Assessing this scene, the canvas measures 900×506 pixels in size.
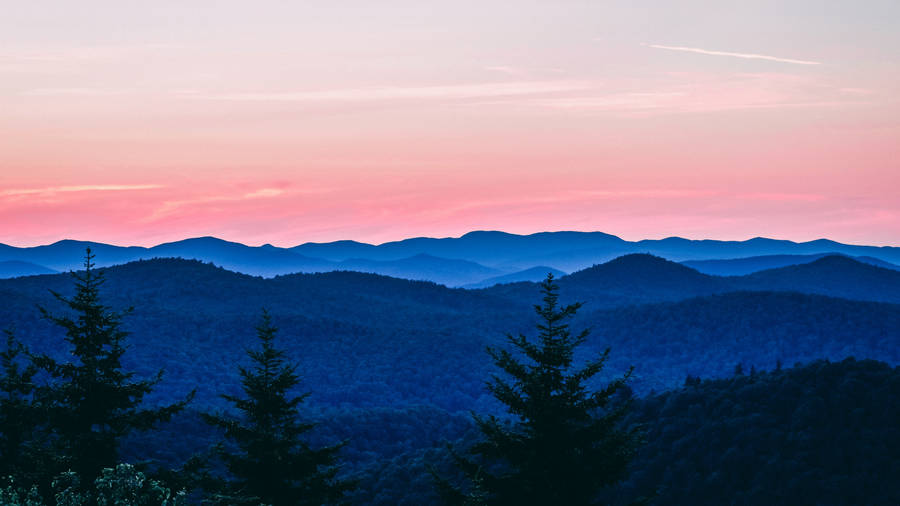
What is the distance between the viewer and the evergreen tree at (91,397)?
1092 inches

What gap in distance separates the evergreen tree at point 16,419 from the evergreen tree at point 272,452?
5.37 meters

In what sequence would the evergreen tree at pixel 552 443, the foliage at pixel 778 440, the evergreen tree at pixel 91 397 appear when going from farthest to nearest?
the foliage at pixel 778 440 < the evergreen tree at pixel 91 397 < the evergreen tree at pixel 552 443

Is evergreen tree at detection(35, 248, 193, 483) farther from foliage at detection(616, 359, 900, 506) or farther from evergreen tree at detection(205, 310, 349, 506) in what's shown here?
foliage at detection(616, 359, 900, 506)

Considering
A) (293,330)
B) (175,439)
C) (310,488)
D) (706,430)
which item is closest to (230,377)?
(293,330)

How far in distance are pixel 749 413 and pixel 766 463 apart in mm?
10824

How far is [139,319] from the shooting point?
192875mm

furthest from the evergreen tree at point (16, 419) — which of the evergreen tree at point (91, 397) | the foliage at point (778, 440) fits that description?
the foliage at point (778, 440)

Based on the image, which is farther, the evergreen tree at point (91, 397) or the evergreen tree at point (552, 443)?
the evergreen tree at point (91, 397)

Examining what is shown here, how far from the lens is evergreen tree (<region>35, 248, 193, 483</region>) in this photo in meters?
27.7

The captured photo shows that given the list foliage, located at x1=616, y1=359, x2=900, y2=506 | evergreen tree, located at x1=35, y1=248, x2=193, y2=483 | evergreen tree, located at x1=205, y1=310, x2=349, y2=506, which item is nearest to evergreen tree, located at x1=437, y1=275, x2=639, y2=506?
evergreen tree, located at x1=205, y1=310, x2=349, y2=506

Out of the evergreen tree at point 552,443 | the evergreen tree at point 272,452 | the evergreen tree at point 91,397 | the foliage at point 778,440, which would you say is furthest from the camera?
the foliage at point 778,440

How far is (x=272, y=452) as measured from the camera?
27.2 m

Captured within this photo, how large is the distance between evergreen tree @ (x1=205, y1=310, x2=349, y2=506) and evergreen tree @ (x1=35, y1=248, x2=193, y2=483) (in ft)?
6.46

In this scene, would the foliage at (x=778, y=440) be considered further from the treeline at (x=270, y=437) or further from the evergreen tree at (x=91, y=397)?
the evergreen tree at (x=91, y=397)
